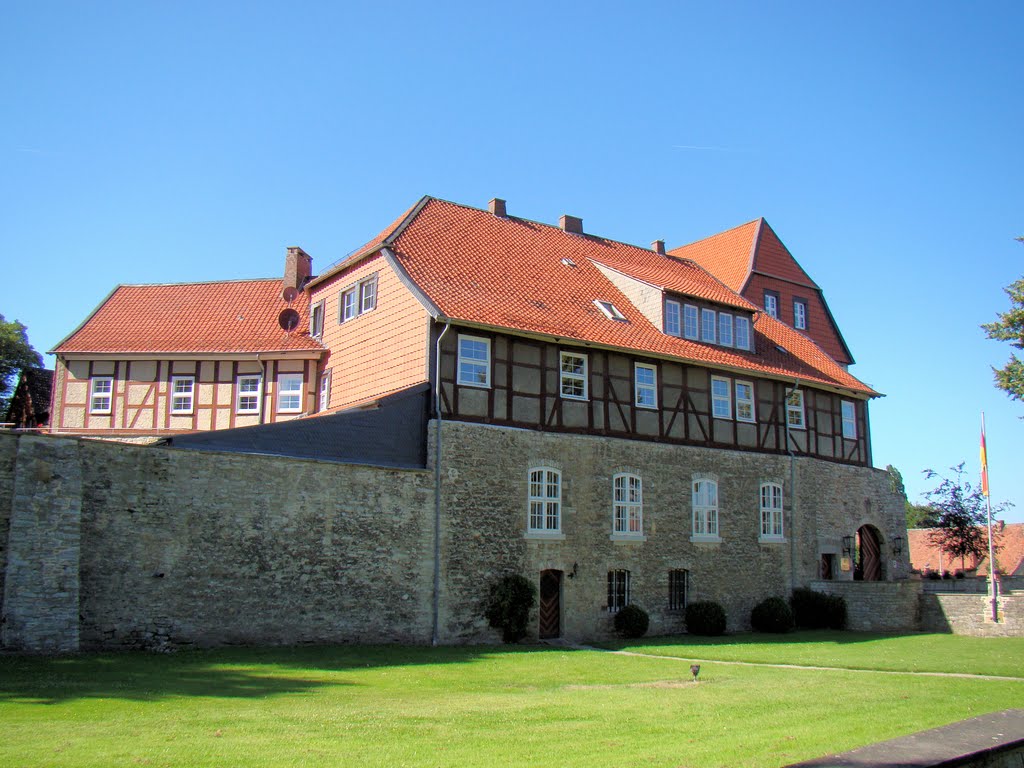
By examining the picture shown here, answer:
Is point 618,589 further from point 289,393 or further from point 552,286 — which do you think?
point 289,393

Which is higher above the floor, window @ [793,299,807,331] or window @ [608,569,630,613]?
window @ [793,299,807,331]

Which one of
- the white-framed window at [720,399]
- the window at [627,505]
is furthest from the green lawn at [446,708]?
the white-framed window at [720,399]

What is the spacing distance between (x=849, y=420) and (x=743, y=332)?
18.7 ft

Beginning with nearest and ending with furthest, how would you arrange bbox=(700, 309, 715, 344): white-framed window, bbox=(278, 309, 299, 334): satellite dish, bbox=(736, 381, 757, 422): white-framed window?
bbox=(736, 381, 757, 422): white-framed window, bbox=(700, 309, 715, 344): white-framed window, bbox=(278, 309, 299, 334): satellite dish

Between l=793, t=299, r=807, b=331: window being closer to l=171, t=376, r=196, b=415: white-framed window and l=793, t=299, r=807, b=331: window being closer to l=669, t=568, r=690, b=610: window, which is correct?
l=669, t=568, r=690, b=610: window

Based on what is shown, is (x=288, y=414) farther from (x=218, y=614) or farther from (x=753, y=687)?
(x=753, y=687)

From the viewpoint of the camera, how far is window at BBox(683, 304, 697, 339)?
27.2 meters

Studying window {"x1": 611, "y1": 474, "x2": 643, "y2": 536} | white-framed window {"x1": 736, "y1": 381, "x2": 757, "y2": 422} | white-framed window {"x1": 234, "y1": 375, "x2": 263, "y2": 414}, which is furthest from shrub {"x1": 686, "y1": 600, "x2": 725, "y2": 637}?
white-framed window {"x1": 234, "y1": 375, "x2": 263, "y2": 414}

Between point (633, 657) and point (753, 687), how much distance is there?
17.2 ft

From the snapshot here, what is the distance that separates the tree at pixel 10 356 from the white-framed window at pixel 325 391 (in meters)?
21.7

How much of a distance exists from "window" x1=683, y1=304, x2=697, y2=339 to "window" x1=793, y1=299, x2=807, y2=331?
949cm

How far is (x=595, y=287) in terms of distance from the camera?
89.7ft

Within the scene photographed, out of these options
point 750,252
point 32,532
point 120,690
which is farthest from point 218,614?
point 750,252

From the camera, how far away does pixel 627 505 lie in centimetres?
2405
